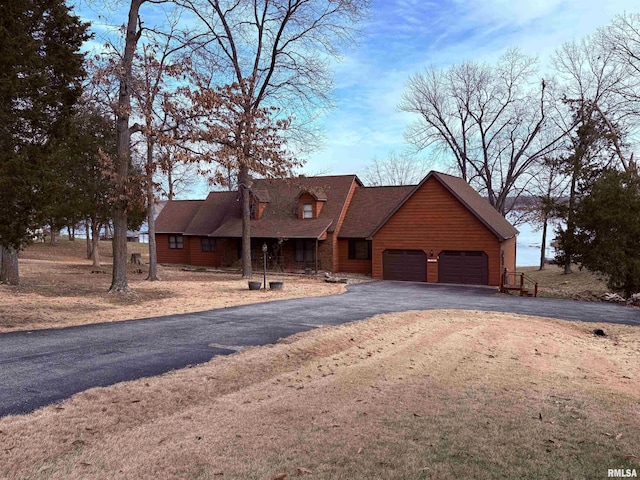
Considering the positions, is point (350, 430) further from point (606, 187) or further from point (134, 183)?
point (606, 187)

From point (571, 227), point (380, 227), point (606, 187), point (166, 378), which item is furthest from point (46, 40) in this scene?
point (571, 227)

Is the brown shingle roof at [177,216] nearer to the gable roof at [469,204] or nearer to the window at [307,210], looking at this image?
the window at [307,210]

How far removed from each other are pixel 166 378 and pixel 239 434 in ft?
9.27

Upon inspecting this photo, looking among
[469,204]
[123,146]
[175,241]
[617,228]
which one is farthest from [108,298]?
[175,241]

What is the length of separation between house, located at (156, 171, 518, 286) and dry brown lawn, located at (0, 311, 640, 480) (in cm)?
1870

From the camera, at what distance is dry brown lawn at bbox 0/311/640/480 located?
4.62 meters

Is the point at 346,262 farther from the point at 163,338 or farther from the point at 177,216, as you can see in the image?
the point at 163,338

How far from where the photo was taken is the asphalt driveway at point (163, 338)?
7.62m

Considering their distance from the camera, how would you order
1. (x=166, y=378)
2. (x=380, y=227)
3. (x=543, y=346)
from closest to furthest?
1. (x=166, y=378)
2. (x=543, y=346)
3. (x=380, y=227)

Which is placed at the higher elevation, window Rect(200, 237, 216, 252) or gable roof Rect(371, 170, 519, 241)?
gable roof Rect(371, 170, 519, 241)

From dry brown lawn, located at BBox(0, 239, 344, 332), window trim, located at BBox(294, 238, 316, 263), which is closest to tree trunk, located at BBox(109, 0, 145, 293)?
dry brown lawn, located at BBox(0, 239, 344, 332)

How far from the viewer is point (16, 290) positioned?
60.9 ft

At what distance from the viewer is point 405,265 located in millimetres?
30812

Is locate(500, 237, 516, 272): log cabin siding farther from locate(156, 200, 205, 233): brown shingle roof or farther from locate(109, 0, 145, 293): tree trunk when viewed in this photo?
locate(156, 200, 205, 233): brown shingle roof
